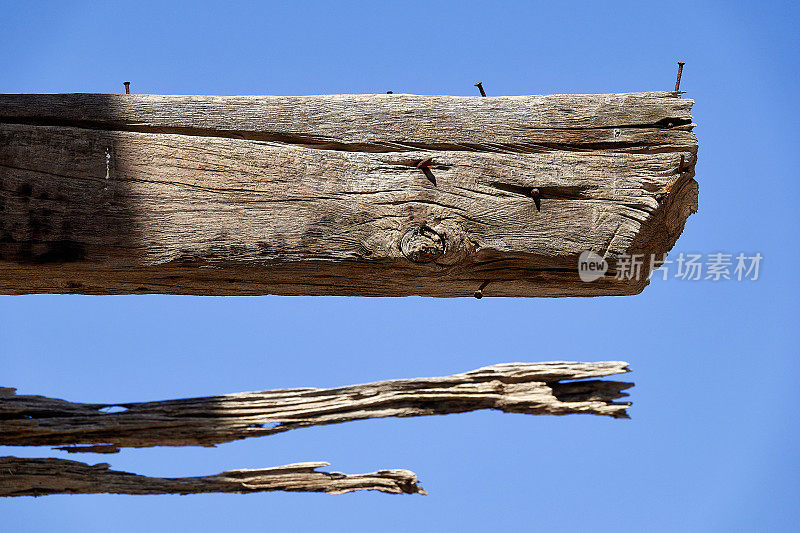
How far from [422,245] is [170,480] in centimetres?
118

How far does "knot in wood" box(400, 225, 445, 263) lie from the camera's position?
5.60 ft

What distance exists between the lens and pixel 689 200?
1.84 metres

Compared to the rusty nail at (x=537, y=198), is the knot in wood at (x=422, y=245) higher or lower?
lower

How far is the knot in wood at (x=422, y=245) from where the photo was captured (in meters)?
1.71

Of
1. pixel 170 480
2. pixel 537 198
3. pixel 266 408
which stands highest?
pixel 537 198

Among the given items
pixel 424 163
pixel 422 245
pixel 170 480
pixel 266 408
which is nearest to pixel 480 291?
pixel 422 245

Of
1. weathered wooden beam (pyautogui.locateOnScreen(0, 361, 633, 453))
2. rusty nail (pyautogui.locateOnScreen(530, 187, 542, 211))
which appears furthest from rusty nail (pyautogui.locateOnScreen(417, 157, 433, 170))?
weathered wooden beam (pyautogui.locateOnScreen(0, 361, 633, 453))

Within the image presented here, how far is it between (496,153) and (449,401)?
2.58 feet

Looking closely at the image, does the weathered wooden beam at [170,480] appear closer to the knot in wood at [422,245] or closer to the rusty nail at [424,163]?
the knot in wood at [422,245]

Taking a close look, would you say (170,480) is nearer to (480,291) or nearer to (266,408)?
(266,408)

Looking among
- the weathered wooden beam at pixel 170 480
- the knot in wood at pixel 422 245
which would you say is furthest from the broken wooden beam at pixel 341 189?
the weathered wooden beam at pixel 170 480

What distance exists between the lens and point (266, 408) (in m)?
2.10

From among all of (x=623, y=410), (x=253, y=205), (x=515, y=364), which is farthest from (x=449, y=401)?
(x=253, y=205)

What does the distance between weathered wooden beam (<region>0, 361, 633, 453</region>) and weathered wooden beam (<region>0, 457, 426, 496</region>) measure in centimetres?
8
